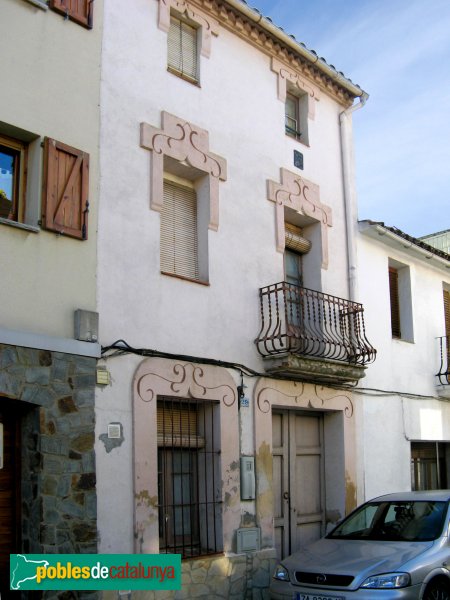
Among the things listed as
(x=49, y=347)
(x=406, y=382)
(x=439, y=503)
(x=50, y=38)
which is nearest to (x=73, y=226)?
(x=49, y=347)

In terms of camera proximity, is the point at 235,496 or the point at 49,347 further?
the point at 235,496

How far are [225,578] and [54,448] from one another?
318cm

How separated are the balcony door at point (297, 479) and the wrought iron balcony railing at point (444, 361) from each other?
404 cm

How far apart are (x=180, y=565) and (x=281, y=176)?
243 inches

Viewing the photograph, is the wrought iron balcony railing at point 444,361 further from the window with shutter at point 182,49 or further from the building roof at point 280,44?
the window with shutter at point 182,49

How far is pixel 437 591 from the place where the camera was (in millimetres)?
7793

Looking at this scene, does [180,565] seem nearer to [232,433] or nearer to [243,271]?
[232,433]

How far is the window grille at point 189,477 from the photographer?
9.42 m

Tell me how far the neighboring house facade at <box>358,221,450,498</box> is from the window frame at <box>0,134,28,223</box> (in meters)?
6.97

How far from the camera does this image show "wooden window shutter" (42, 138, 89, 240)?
26.9 feet

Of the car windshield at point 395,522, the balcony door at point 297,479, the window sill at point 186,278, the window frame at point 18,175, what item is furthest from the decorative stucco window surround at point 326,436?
the window frame at point 18,175

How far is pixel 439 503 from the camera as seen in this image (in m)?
8.97

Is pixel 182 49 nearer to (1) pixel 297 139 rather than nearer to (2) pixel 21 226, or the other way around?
(1) pixel 297 139

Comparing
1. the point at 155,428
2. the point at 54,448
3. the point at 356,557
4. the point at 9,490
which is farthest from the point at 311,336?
the point at 9,490
